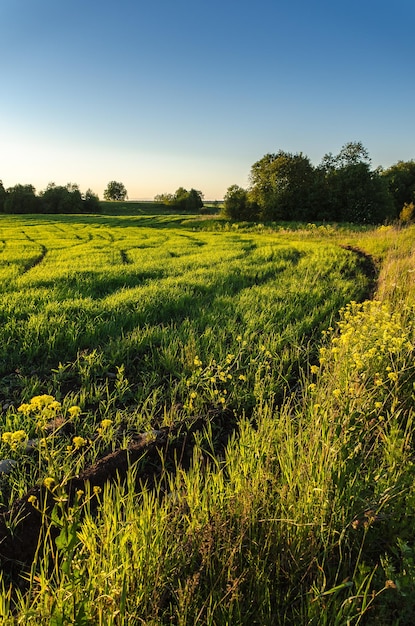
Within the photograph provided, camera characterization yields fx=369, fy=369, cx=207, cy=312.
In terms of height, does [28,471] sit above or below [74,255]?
below

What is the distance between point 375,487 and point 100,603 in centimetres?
184

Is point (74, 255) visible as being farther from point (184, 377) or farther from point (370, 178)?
point (370, 178)

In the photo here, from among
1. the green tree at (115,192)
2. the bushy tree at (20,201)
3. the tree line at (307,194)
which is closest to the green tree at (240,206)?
the tree line at (307,194)

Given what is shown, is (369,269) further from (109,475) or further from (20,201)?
(20,201)

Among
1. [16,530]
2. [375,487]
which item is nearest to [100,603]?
[16,530]

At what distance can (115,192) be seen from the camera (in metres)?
139

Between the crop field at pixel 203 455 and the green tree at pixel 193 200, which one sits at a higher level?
the green tree at pixel 193 200

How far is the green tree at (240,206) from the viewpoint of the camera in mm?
50188

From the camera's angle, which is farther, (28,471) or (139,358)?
(139,358)

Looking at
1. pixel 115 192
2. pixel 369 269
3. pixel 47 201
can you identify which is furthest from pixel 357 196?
pixel 115 192

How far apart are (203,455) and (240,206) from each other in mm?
49630

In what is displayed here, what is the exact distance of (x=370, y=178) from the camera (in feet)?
163

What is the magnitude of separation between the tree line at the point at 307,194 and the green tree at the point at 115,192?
97912 mm

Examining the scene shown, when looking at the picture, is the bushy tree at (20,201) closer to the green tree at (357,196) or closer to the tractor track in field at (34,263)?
the green tree at (357,196)
